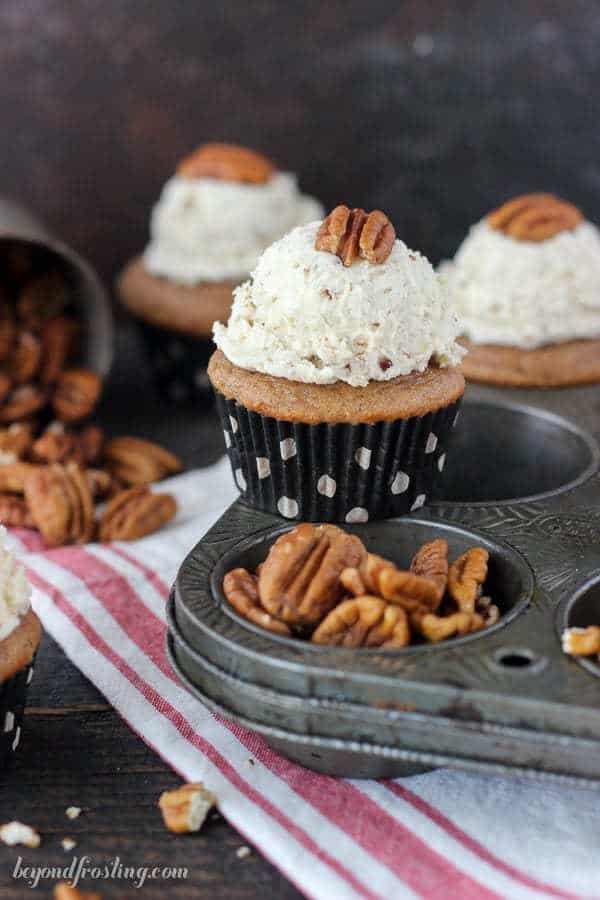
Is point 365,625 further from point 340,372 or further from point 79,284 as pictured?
point 79,284

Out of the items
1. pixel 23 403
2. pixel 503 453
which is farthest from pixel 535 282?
pixel 23 403

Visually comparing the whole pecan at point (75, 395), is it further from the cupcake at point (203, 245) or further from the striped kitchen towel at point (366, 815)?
the striped kitchen towel at point (366, 815)

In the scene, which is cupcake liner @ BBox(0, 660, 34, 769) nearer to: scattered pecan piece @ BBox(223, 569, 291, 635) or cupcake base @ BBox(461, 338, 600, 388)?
scattered pecan piece @ BBox(223, 569, 291, 635)

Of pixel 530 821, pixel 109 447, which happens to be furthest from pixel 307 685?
pixel 109 447

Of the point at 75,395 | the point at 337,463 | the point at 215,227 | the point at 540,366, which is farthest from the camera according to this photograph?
the point at 215,227

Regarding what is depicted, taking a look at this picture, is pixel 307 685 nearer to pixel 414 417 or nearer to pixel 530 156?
pixel 414 417

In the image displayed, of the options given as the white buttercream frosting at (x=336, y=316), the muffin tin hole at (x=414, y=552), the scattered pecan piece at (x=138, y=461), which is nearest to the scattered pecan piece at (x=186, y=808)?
the muffin tin hole at (x=414, y=552)
